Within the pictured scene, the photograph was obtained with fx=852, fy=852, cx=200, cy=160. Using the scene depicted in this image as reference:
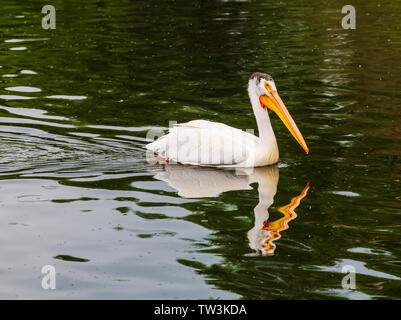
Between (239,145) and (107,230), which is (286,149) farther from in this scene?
(107,230)

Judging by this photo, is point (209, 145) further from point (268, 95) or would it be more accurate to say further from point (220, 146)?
point (268, 95)

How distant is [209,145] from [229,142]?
0.23 m

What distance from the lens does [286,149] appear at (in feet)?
34.1

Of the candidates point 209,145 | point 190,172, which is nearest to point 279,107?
point 209,145

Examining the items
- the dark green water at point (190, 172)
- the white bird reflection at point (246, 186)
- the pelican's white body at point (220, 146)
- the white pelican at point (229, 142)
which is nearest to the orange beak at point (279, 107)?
the white pelican at point (229, 142)

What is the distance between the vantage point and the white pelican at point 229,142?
9.47 metres

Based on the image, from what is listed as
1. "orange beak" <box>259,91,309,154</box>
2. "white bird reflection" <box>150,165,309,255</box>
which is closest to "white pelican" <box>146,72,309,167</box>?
"orange beak" <box>259,91,309,154</box>

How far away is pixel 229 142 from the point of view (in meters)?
9.43

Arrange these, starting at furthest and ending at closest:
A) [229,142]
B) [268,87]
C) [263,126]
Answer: [268,87] < [263,126] < [229,142]

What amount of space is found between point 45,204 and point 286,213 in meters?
2.35

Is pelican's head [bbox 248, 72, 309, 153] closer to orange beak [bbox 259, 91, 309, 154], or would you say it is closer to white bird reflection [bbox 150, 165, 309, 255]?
orange beak [bbox 259, 91, 309, 154]

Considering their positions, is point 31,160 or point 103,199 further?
point 31,160
